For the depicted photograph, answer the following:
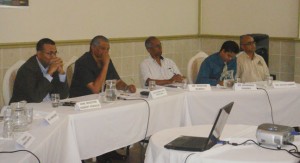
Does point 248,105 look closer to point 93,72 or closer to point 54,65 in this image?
point 93,72

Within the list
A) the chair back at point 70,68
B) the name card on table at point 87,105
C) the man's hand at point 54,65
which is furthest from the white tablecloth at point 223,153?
the chair back at point 70,68

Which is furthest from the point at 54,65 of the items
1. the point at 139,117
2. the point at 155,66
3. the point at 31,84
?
the point at 155,66

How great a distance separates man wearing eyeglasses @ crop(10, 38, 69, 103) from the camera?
3.89 metres

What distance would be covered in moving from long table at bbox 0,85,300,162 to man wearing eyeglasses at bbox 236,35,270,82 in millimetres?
859

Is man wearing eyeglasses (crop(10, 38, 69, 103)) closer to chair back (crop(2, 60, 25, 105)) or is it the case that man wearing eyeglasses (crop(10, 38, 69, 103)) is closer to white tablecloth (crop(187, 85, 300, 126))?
chair back (crop(2, 60, 25, 105))

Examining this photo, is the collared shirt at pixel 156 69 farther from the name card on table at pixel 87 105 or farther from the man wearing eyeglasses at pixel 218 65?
the name card on table at pixel 87 105

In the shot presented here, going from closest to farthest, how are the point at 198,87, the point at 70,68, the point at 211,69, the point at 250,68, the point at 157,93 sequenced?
the point at 157,93
the point at 198,87
the point at 70,68
the point at 211,69
the point at 250,68

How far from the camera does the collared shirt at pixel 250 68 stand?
215 inches

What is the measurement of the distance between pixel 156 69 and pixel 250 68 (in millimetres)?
1097

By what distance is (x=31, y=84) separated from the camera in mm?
3912

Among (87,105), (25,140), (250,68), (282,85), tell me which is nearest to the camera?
(25,140)

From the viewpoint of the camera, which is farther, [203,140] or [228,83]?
[228,83]

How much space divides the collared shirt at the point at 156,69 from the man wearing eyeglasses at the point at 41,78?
1.08 m

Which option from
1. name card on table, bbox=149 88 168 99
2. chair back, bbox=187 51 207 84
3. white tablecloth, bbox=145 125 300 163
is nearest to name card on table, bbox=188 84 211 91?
name card on table, bbox=149 88 168 99
